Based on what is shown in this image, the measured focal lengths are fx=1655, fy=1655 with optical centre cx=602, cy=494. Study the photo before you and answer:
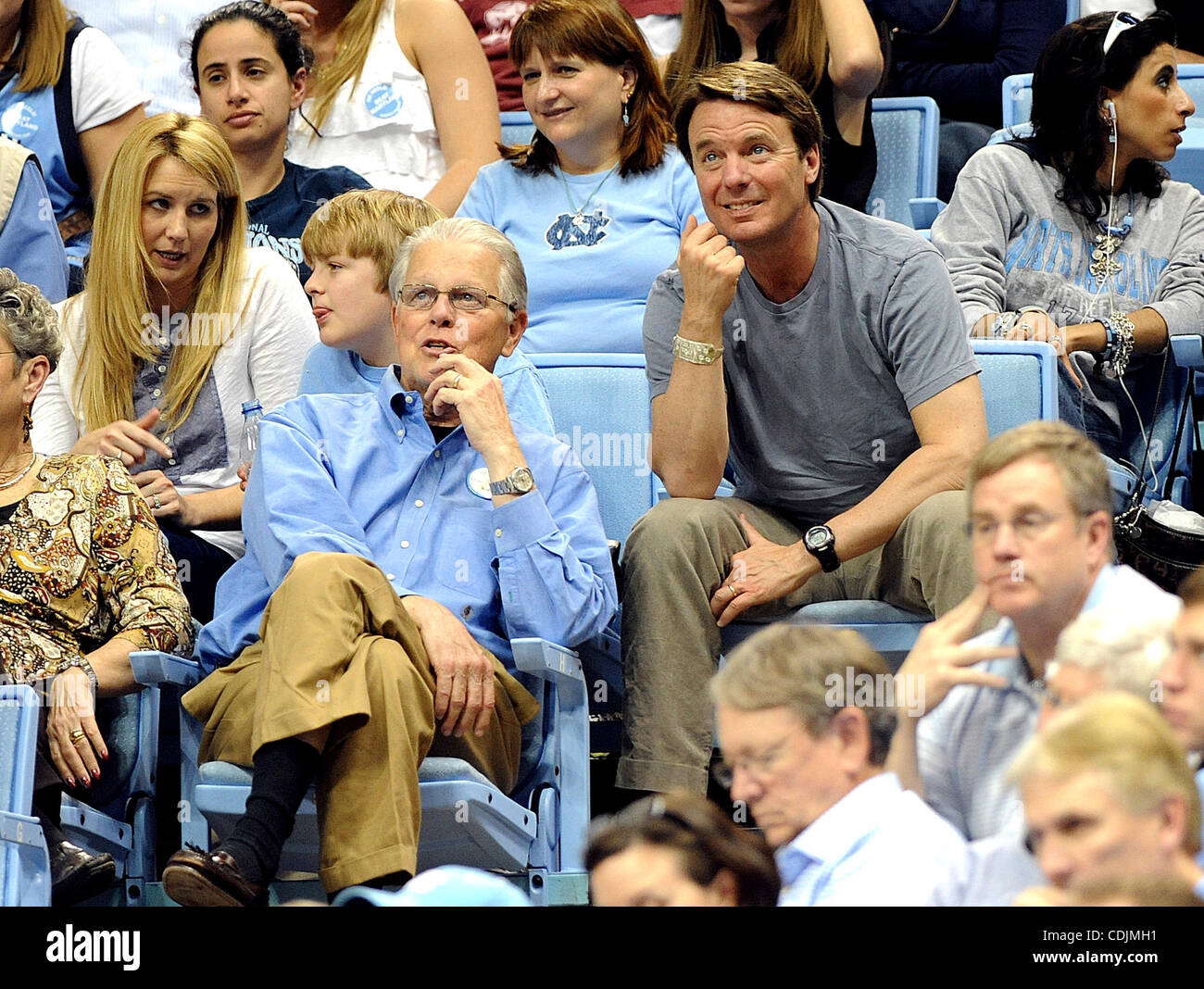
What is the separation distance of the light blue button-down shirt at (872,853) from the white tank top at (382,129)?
7.67 ft

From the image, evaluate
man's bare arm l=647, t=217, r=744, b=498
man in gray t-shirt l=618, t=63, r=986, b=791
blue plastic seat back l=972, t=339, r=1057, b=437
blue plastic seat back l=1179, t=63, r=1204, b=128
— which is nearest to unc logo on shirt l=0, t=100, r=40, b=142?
man in gray t-shirt l=618, t=63, r=986, b=791

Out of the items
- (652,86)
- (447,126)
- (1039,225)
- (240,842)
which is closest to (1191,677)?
(240,842)

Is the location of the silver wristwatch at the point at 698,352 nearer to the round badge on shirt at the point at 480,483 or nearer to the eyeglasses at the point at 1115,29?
the round badge on shirt at the point at 480,483

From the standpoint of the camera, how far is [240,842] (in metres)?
1.78

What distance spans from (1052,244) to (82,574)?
5.67 feet

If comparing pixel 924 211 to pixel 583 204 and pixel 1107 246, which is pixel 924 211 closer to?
pixel 1107 246

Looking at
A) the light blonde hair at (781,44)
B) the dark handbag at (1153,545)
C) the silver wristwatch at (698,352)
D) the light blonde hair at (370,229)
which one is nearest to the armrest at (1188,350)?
the dark handbag at (1153,545)

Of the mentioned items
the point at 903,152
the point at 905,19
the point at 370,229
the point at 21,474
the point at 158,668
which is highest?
the point at 905,19

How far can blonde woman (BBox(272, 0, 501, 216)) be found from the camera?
3447 millimetres

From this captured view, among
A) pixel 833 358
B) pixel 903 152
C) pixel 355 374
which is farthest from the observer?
pixel 903 152

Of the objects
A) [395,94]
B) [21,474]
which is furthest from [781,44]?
[21,474]

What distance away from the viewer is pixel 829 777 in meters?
1.40

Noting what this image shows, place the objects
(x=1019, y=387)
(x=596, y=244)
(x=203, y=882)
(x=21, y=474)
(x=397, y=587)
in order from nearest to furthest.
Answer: (x=203, y=882) → (x=397, y=587) → (x=21, y=474) → (x=1019, y=387) → (x=596, y=244)
